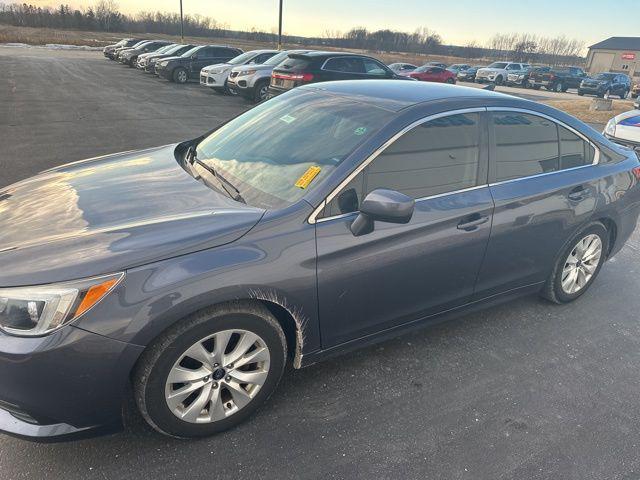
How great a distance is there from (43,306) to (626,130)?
351 inches

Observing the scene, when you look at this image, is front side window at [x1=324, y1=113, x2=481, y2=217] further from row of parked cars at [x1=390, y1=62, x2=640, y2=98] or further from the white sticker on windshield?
row of parked cars at [x1=390, y1=62, x2=640, y2=98]

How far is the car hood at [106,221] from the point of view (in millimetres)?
1979

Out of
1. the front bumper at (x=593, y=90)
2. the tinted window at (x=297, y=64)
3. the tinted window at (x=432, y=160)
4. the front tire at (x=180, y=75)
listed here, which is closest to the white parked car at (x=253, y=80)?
the tinted window at (x=297, y=64)

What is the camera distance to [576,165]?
3480mm

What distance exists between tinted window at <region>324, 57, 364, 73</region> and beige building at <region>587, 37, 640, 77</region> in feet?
227

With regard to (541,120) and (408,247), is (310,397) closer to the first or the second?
(408,247)

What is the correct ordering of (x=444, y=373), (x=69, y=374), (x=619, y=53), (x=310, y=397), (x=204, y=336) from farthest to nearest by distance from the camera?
(x=619, y=53) → (x=444, y=373) → (x=310, y=397) → (x=204, y=336) → (x=69, y=374)

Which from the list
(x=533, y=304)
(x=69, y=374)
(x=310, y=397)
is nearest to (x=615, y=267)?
(x=533, y=304)

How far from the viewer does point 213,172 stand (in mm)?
2922

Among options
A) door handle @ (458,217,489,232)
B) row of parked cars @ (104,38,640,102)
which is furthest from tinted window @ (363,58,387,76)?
door handle @ (458,217,489,232)

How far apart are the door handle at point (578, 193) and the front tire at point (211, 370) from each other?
7.80ft

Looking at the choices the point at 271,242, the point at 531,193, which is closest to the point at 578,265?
the point at 531,193

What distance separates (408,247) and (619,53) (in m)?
84.4

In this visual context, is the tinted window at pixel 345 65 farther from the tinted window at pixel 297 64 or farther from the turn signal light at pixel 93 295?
the turn signal light at pixel 93 295
